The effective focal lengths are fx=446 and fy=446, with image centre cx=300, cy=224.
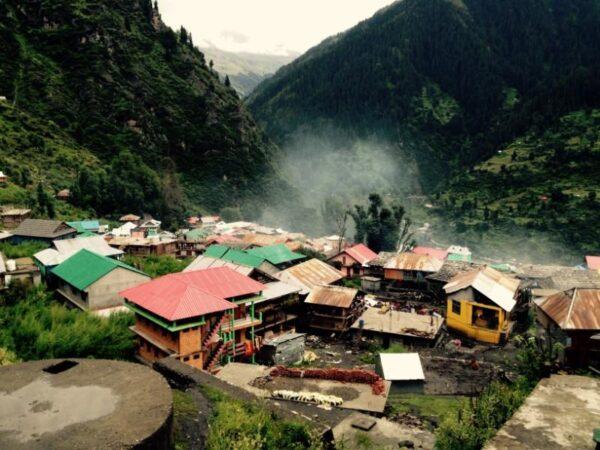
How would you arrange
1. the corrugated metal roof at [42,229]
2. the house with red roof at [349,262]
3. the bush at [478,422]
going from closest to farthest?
the bush at [478,422] < the corrugated metal roof at [42,229] < the house with red roof at [349,262]

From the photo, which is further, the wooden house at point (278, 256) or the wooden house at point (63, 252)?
the wooden house at point (278, 256)

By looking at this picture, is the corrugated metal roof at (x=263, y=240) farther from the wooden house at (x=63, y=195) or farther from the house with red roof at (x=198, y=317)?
the wooden house at (x=63, y=195)

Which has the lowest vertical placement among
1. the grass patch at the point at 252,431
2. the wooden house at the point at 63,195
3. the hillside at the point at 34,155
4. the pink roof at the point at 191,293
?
the pink roof at the point at 191,293

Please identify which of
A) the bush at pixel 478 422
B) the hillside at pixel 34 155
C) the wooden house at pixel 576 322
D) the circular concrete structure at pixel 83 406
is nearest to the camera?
the circular concrete structure at pixel 83 406

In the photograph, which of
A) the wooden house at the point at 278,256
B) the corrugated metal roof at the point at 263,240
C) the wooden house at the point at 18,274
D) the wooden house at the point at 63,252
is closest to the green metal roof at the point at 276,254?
the wooden house at the point at 278,256

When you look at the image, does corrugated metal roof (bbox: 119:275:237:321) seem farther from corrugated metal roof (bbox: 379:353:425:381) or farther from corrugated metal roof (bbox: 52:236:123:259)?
corrugated metal roof (bbox: 52:236:123:259)

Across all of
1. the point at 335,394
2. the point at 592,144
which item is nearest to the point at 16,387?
the point at 335,394

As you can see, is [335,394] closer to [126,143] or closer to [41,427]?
[41,427]

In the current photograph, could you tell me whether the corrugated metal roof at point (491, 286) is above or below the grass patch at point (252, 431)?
below
